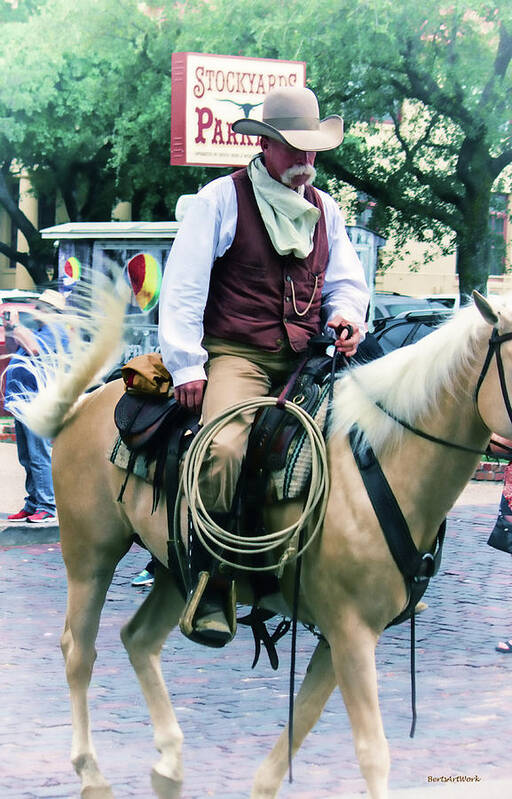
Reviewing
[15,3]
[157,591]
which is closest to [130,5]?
[15,3]

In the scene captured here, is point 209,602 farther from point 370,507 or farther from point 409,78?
point 409,78

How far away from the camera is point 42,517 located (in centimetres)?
1060

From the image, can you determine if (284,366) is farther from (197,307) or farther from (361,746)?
(361,746)

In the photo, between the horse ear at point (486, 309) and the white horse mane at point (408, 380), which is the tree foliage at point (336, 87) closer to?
the white horse mane at point (408, 380)

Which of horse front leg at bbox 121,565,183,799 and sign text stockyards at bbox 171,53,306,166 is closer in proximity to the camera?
horse front leg at bbox 121,565,183,799

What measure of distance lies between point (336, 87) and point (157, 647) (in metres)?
21.1

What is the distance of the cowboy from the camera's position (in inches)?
→ 159

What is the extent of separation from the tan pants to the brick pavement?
132 cm

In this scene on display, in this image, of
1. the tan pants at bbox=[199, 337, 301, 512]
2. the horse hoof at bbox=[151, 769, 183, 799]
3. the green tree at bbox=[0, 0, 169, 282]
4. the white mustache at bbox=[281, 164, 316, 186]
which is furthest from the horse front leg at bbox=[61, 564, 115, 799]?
the green tree at bbox=[0, 0, 169, 282]

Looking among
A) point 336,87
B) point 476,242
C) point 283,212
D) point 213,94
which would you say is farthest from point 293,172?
point 336,87

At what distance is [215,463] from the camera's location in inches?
154

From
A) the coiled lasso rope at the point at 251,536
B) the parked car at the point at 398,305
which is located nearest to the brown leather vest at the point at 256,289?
the coiled lasso rope at the point at 251,536

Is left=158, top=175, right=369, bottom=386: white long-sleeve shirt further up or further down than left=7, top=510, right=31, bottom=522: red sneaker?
further up

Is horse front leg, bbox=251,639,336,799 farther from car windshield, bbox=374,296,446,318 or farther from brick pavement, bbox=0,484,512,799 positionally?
car windshield, bbox=374,296,446,318
